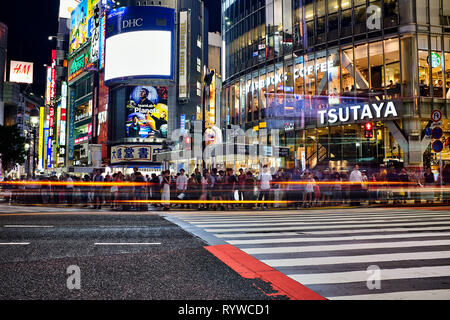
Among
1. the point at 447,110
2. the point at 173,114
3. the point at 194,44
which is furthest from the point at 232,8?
the point at 447,110

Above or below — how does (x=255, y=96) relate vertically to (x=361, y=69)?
below

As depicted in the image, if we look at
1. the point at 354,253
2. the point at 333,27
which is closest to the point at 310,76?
the point at 333,27

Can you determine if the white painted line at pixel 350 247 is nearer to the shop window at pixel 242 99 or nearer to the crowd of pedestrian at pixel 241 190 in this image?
the crowd of pedestrian at pixel 241 190

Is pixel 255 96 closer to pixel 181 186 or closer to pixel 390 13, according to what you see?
pixel 390 13

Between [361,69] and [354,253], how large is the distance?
1097 inches

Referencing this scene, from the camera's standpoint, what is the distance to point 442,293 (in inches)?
→ 170

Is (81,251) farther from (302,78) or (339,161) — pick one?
(302,78)

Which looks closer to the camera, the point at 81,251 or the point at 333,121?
the point at 81,251

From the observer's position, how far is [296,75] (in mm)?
35625

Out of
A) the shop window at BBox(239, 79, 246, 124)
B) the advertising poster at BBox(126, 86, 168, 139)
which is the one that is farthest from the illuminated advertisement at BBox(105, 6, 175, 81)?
the shop window at BBox(239, 79, 246, 124)

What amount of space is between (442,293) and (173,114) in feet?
166

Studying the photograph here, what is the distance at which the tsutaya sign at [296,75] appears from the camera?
33094 mm

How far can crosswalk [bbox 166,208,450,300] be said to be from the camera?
4.57 m

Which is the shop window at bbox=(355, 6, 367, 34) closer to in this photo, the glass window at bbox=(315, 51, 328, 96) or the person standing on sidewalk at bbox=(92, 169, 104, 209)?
the glass window at bbox=(315, 51, 328, 96)
